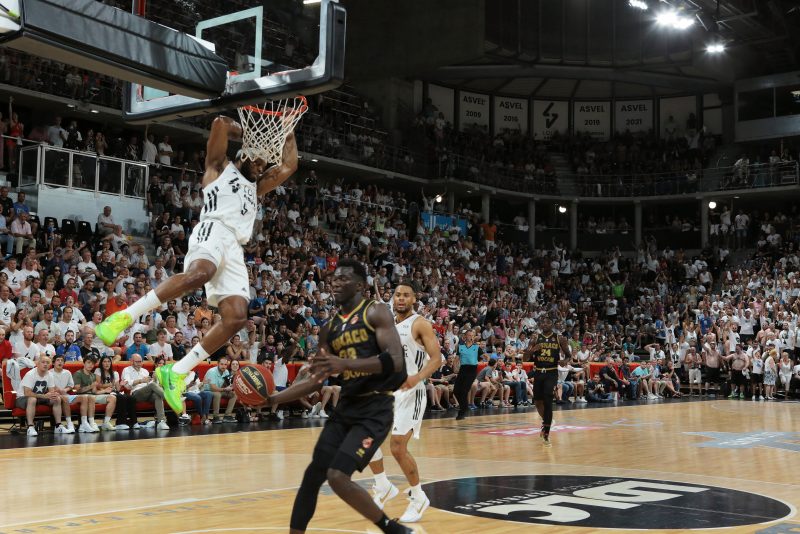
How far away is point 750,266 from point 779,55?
9.12 meters

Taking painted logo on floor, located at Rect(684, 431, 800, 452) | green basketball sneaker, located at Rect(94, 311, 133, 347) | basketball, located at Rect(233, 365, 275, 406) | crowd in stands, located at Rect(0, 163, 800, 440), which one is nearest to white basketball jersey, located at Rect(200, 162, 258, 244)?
green basketball sneaker, located at Rect(94, 311, 133, 347)

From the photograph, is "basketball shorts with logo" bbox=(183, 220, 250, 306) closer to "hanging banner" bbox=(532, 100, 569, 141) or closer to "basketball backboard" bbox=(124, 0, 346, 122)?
"basketball backboard" bbox=(124, 0, 346, 122)

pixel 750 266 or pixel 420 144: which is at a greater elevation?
pixel 420 144

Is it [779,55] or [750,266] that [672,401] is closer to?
[750,266]

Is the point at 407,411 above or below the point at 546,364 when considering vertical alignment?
below

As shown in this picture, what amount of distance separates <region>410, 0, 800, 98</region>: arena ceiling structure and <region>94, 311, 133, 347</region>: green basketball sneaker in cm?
2674

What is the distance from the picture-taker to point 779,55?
34719 millimetres

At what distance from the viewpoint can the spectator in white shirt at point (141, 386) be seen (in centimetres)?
1376

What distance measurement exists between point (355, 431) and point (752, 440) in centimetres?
1037

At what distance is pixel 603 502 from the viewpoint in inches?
320

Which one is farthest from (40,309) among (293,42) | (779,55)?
(779,55)

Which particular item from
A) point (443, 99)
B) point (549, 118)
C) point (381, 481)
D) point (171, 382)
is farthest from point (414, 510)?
point (549, 118)

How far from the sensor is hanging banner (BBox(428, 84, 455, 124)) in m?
36.9

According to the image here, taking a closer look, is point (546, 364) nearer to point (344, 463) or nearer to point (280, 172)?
point (280, 172)
